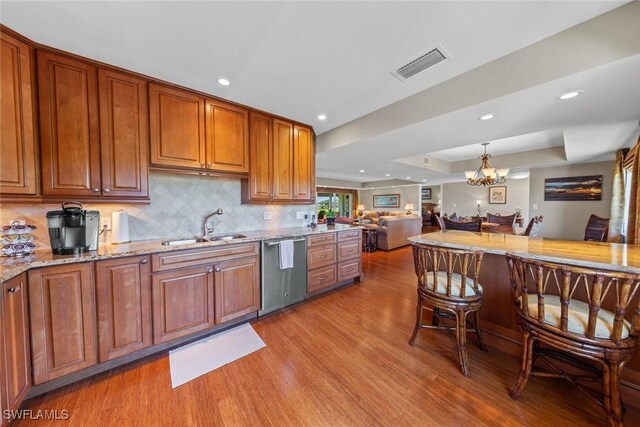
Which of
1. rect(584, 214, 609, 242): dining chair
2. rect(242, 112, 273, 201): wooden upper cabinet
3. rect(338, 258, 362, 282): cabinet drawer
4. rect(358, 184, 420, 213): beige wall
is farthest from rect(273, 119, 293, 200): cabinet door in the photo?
rect(358, 184, 420, 213): beige wall

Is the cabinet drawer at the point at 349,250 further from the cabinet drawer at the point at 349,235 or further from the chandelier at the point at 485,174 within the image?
the chandelier at the point at 485,174

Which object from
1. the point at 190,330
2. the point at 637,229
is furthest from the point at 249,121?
the point at 637,229

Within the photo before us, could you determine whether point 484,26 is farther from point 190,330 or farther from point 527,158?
point 527,158

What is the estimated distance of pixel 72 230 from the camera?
1701 mm

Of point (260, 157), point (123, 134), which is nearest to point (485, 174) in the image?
point (260, 157)

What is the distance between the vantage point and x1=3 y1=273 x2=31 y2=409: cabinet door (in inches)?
47.6

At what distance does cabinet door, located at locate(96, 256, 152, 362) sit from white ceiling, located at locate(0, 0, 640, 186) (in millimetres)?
1670

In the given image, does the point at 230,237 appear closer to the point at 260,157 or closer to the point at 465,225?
the point at 260,157

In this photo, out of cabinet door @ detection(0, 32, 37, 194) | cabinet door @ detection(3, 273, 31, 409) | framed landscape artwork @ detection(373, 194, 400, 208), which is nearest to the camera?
cabinet door @ detection(3, 273, 31, 409)

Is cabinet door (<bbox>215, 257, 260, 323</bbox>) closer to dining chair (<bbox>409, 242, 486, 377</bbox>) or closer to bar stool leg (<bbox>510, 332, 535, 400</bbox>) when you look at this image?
dining chair (<bbox>409, 242, 486, 377</bbox>)

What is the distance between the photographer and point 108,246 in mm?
1967

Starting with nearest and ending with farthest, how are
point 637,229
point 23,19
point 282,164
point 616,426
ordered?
point 616,426 → point 23,19 → point 637,229 → point 282,164

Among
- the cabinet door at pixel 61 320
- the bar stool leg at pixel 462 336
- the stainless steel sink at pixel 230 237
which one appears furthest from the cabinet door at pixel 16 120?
the bar stool leg at pixel 462 336

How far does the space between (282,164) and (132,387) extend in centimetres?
263
